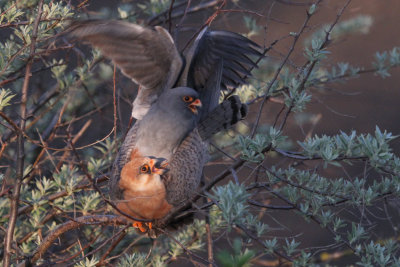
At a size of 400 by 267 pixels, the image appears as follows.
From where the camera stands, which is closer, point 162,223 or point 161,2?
point 162,223

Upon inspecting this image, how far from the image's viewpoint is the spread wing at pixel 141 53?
2914mm

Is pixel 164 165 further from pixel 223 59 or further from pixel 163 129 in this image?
pixel 223 59

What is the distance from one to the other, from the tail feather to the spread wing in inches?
14.4

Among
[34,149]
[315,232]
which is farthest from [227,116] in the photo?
[315,232]

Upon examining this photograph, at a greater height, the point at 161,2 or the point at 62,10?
the point at 62,10

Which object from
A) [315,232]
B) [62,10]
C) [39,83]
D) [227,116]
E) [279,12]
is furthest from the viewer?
[279,12]

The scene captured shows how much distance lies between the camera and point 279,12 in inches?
209

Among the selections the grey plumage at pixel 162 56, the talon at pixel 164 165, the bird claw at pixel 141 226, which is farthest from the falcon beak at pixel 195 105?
the bird claw at pixel 141 226

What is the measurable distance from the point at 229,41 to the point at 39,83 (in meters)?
1.71

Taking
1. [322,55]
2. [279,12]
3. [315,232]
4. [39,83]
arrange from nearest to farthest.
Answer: [322,55], [39,83], [315,232], [279,12]

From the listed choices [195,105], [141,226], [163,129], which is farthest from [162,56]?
[141,226]

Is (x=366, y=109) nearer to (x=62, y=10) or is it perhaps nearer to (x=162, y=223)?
(x=162, y=223)

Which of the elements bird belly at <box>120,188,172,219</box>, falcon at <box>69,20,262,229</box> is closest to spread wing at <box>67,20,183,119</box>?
falcon at <box>69,20,262,229</box>

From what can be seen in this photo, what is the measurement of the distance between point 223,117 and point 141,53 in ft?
2.11
